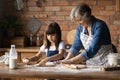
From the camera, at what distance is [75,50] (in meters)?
3.36

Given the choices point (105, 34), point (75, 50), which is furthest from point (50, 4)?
point (105, 34)

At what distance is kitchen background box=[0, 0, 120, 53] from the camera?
183 inches

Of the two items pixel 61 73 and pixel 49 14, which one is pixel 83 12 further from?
pixel 49 14

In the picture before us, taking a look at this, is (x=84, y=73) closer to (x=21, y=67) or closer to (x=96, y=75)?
(x=96, y=75)

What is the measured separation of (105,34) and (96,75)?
25.1 inches

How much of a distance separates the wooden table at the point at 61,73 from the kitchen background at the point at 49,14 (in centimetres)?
196

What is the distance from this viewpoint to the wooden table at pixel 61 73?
254 cm

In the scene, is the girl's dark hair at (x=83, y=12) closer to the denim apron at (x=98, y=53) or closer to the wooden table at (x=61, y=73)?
the denim apron at (x=98, y=53)

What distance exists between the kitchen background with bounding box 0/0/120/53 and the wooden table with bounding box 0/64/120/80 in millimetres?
1964

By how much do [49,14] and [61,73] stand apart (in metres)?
2.32

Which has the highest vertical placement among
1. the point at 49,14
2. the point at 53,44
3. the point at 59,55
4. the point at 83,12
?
the point at 83,12

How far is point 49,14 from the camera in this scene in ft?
15.9

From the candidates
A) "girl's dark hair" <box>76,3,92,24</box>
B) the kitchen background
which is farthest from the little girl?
the kitchen background

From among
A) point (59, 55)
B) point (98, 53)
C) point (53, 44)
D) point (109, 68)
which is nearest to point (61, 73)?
point (109, 68)
